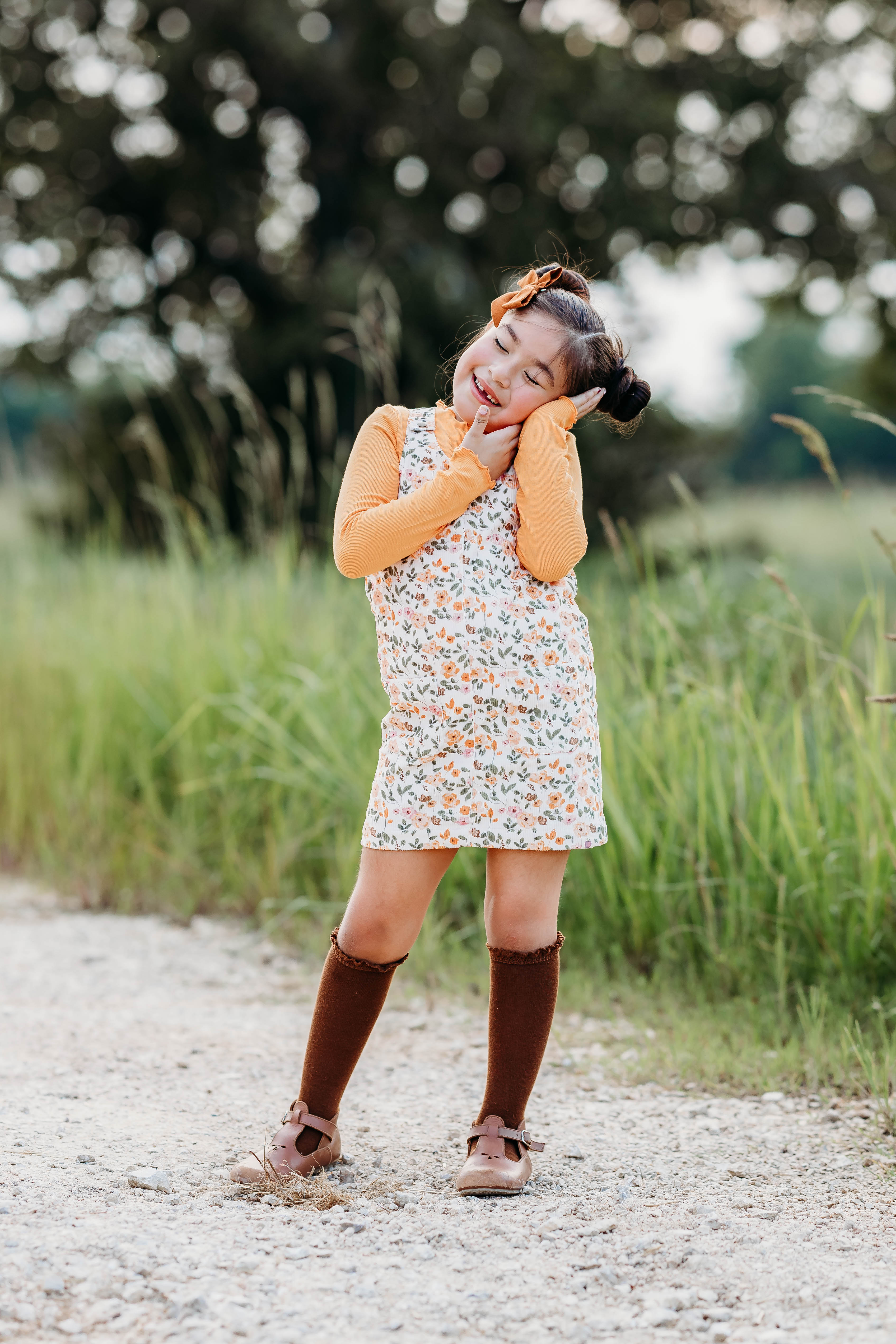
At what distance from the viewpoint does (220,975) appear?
3369 mm

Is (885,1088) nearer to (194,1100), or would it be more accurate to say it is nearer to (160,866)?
(194,1100)

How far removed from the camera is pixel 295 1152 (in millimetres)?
2049

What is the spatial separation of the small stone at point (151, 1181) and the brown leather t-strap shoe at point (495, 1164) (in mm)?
459

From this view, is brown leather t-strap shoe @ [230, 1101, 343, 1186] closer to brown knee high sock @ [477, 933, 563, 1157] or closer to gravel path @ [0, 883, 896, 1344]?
gravel path @ [0, 883, 896, 1344]

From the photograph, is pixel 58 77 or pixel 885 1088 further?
pixel 58 77

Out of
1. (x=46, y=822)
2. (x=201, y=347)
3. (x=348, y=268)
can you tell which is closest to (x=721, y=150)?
(x=348, y=268)

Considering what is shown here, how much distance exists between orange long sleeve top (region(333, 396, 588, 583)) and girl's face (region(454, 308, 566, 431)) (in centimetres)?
3

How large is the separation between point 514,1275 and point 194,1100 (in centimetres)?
91

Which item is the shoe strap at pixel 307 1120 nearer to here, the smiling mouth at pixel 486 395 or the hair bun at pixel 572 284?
the smiling mouth at pixel 486 395

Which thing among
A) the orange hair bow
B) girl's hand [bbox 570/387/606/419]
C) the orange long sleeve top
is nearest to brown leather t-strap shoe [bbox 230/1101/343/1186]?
the orange long sleeve top

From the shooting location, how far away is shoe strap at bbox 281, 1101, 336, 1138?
6.75 feet

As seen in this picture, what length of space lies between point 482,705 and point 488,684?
0.03 metres

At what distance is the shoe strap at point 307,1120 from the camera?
2059 mm

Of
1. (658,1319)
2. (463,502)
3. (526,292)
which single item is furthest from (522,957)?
(526,292)
